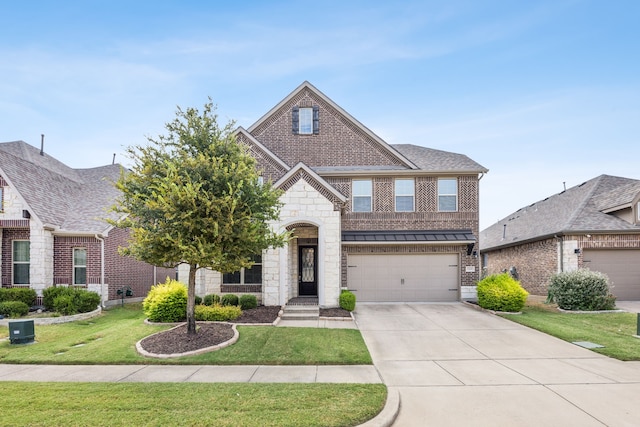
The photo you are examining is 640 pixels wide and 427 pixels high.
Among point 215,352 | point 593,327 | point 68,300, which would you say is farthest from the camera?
point 68,300

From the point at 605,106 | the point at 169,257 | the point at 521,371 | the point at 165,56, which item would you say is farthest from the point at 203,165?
the point at 605,106

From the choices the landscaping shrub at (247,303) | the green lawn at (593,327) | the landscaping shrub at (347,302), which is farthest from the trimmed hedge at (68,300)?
the green lawn at (593,327)

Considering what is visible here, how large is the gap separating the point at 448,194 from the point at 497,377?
1163 cm

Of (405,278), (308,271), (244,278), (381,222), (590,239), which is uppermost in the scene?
(381,222)

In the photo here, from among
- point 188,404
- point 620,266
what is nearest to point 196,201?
point 188,404

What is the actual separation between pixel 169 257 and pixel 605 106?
2178cm

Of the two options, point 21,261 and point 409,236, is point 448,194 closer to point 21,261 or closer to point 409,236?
point 409,236

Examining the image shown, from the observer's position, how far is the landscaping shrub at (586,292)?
14133 mm

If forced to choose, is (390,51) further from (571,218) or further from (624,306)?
(624,306)

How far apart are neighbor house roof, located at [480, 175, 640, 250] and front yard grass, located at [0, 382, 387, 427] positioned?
15.8m

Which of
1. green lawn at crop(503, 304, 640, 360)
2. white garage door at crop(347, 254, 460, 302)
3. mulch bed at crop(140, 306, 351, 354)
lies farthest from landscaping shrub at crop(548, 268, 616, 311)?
mulch bed at crop(140, 306, 351, 354)

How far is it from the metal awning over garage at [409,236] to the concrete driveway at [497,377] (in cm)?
526

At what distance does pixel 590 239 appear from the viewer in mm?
16672

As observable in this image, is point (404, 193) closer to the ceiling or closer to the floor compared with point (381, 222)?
closer to the ceiling
